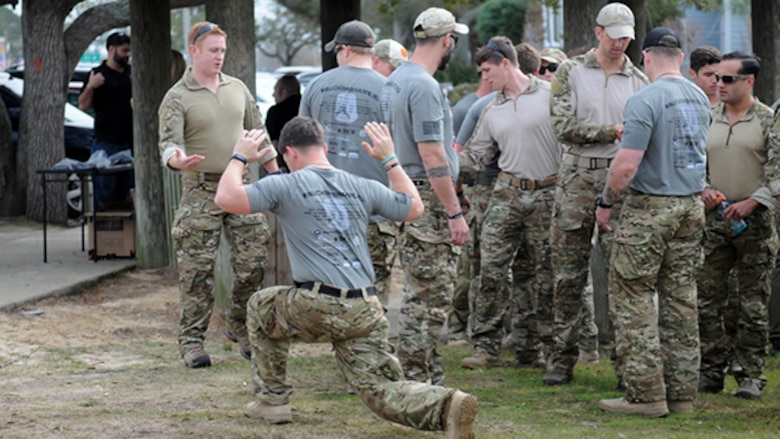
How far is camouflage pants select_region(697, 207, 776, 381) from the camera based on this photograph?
7.45 metres

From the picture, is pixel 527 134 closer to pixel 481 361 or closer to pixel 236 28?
pixel 481 361

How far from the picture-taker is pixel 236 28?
10.2m

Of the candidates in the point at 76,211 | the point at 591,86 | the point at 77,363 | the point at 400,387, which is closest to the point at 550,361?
the point at 591,86

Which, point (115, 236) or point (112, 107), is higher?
point (112, 107)

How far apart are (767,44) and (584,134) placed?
18.7 feet

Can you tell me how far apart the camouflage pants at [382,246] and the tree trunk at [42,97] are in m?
9.11

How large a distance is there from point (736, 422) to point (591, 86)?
205 cm

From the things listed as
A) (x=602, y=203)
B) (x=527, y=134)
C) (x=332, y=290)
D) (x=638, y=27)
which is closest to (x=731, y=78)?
(x=602, y=203)

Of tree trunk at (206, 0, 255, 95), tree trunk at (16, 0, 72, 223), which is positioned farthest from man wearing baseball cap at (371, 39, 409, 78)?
tree trunk at (16, 0, 72, 223)

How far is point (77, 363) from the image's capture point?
8336mm

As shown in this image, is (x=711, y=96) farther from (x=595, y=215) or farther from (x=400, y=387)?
(x=400, y=387)

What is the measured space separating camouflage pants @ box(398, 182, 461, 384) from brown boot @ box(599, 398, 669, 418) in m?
1.03

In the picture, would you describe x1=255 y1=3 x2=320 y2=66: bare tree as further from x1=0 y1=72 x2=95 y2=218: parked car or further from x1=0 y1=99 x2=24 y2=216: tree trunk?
x1=0 y1=99 x2=24 y2=216: tree trunk

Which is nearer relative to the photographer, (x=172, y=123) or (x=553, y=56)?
(x=172, y=123)
